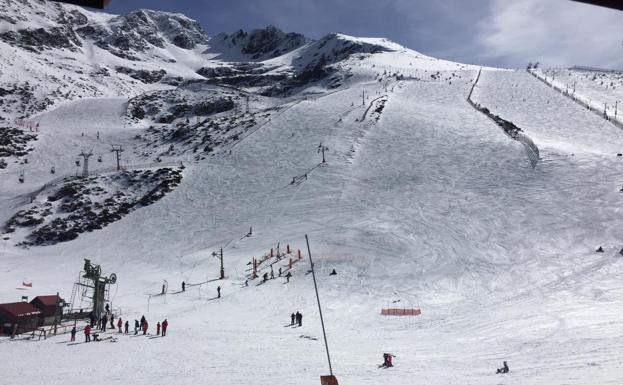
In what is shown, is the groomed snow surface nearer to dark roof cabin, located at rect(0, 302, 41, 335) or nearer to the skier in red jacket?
the skier in red jacket

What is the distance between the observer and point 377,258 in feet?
123

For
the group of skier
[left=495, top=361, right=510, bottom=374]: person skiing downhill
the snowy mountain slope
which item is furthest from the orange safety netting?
the group of skier

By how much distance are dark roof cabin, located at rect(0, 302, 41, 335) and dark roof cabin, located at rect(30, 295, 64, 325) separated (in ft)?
1.95

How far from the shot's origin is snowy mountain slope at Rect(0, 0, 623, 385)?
65.2 ft

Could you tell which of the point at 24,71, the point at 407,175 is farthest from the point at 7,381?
the point at 24,71

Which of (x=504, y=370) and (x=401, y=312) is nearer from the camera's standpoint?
(x=504, y=370)

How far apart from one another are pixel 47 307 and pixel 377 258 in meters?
24.4

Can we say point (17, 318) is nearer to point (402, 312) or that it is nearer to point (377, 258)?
point (402, 312)

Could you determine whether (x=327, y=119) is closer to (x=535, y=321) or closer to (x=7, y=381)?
(x=535, y=321)

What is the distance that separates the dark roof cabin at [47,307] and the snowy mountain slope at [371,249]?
4.11 m

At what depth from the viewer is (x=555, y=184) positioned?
44344mm

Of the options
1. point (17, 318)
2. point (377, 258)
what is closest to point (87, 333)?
point (17, 318)

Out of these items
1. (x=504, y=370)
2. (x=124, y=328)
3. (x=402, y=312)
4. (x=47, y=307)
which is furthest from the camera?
(x=47, y=307)

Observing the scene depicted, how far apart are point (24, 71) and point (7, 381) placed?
12901 centimetres
